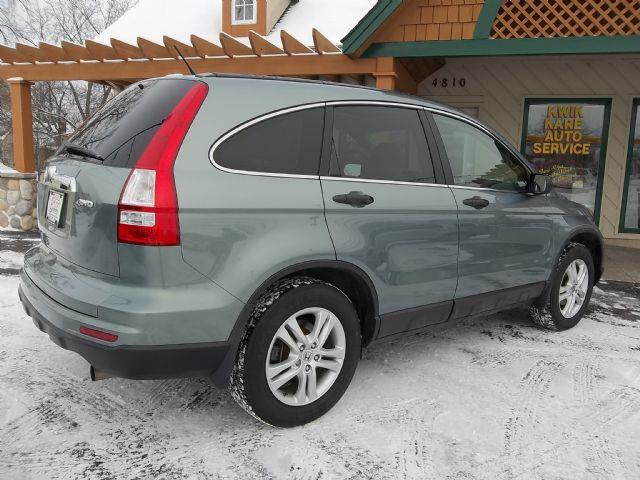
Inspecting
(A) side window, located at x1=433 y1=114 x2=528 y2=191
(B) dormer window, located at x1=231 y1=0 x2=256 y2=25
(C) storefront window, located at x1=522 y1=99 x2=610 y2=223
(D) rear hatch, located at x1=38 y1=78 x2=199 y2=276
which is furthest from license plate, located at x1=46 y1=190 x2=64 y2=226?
(B) dormer window, located at x1=231 y1=0 x2=256 y2=25

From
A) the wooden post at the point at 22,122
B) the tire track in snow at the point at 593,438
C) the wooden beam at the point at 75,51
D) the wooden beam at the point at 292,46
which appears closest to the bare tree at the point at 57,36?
the wooden post at the point at 22,122

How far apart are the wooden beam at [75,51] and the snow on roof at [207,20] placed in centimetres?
228

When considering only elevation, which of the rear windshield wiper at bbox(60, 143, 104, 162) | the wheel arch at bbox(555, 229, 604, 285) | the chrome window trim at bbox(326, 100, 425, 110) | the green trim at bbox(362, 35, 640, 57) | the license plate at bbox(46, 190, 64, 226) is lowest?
the wheel arch at bbox(555, 229, 604, 285)

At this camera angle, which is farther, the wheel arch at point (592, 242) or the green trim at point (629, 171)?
the green trim at point (629, 171)

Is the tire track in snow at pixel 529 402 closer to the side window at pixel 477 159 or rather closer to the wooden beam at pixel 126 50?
the side window at pixel 477 159

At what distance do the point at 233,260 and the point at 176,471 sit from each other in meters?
0.97

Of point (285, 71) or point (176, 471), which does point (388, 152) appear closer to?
point (176, 471)

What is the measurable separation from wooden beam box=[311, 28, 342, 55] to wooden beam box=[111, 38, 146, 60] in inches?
107

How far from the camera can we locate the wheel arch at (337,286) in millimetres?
2443

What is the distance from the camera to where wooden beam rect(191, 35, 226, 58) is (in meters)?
7.30

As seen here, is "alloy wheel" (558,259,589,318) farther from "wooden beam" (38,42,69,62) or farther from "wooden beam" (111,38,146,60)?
"wooden beam" (38,42,69,62)

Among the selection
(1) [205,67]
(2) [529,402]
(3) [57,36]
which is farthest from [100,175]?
(3) [57,36]

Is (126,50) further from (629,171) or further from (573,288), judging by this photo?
(629,171)

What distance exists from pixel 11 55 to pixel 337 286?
8217mm
